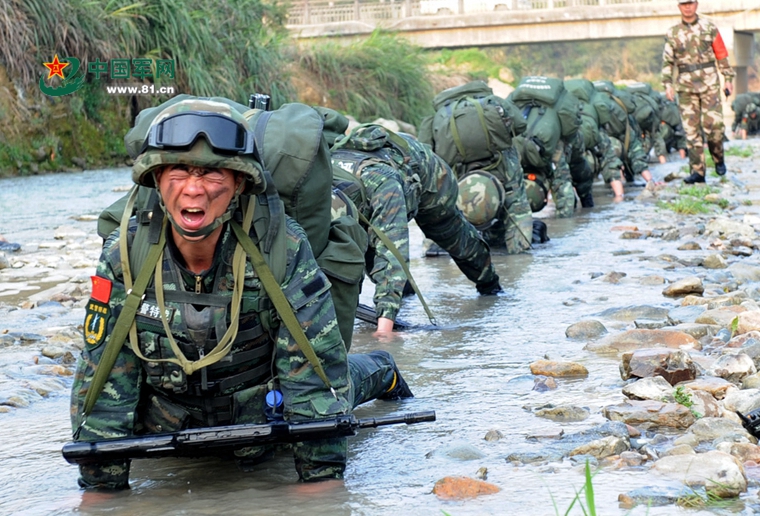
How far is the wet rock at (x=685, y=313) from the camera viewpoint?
18.9ft

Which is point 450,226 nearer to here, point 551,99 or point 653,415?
point 653,415

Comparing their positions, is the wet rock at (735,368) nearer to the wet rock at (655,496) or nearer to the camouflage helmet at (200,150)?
the wet rock at (655,496)

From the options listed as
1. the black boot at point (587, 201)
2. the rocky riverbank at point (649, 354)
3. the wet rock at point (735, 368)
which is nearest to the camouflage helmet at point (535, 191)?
the rocky riverbank at point (649, 354)

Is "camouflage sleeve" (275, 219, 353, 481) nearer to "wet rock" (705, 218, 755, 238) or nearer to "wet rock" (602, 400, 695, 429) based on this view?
"wet rock" (602, 400, 695, 429)

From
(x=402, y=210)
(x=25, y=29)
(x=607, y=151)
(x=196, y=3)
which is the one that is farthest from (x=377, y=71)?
(x=402, y=210)

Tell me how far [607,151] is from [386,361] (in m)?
10.6

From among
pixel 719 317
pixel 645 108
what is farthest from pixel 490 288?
pixel 645 108

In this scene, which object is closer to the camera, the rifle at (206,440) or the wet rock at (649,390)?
the rifle at (206,440)

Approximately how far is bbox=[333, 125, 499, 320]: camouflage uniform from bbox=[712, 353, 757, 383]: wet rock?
77.6 inches

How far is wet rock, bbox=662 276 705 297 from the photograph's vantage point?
657 centimetres

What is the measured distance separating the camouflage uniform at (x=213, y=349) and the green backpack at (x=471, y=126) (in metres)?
5.32

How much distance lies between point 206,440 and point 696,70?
427 inches

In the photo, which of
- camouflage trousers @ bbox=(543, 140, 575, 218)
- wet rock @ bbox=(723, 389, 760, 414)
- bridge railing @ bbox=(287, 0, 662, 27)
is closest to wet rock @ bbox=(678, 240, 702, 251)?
camouflage trousers @ bbox=(543, 140, 575, 218)

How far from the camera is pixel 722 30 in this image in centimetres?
4334
